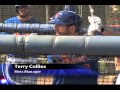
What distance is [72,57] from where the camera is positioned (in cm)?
279

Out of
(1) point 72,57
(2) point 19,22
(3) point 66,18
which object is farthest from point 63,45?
(2) point 19,22

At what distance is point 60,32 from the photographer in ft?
9.34

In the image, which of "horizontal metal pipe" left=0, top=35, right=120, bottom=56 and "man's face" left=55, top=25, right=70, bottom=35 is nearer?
"horizontal metal pipe" left=0, top=35, right=120, bottom=56

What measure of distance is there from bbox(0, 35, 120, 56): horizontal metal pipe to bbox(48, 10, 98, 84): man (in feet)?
0.19

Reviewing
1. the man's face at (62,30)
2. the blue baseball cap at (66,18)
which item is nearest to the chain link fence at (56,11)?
the blue baseball cap at (66,18)

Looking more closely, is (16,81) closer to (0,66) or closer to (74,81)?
(0,66)

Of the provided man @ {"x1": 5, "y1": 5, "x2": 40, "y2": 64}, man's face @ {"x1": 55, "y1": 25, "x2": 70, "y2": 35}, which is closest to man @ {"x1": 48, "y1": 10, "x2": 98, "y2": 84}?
man's face @ {"x1": 55, "y1": 25, "x2": 70, "y2": 35}

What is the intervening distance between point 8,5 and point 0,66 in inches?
17.5

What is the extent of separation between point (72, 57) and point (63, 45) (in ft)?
0.38

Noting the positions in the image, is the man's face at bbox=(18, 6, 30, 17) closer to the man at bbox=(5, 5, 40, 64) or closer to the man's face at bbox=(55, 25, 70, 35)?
the man at bbox=(5, 5, 40, 64)

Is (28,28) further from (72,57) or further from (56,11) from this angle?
(72,57)

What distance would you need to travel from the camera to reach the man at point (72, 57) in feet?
9.14

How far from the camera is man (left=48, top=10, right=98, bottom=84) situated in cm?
279
